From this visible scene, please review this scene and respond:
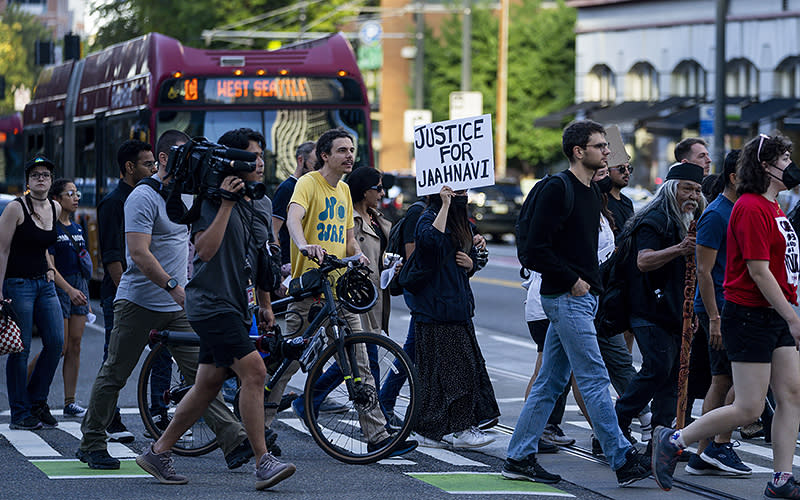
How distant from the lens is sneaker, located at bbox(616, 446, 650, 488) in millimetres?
7445

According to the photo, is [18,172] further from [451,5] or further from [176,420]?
[451,5]

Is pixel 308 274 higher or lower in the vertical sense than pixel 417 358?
higher

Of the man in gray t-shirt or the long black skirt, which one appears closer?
the man in gray t-shirt

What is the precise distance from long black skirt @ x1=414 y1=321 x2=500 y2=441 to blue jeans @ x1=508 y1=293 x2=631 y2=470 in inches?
34.0

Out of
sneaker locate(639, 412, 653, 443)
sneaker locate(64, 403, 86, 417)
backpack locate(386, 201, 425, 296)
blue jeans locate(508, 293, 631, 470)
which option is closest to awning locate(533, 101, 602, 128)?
sneaker locate(64, 403, 86, 417)

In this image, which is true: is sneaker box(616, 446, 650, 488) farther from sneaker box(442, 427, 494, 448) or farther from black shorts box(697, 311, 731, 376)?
sneaker box(442, 427, 494, 448)

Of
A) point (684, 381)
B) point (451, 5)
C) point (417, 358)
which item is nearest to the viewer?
point (684, 381)

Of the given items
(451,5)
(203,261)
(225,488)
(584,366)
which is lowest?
(225,488)

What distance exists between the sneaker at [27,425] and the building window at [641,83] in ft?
116

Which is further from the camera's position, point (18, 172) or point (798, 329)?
point (18, 172)

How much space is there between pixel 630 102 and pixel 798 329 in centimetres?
3660

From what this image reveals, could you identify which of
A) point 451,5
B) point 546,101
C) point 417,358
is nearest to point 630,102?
point 546,101

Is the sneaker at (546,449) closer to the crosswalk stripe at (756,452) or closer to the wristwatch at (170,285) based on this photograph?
the crosswalk stripe at (756,452)

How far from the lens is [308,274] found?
8.32 m
